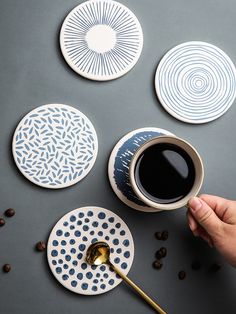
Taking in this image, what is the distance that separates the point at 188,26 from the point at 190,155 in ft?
1.20

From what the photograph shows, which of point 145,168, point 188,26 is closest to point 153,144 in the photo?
point 145,168

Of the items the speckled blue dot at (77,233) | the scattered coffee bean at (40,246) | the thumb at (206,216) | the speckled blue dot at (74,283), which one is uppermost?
the thumb at (206,216)

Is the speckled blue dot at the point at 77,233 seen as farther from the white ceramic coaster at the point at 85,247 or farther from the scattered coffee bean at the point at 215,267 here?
the scattered coffee bean at the point at 215,267

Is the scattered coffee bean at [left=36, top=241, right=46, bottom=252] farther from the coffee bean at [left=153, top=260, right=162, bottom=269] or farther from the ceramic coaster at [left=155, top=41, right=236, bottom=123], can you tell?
the ceramic coaster at [left=155, top=41, right=236, bottom=123]

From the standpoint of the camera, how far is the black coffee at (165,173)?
104cm

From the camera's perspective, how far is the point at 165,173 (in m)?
1.04

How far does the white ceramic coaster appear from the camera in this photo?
1.10m

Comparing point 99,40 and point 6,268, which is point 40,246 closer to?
point 6,268

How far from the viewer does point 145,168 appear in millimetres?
1037

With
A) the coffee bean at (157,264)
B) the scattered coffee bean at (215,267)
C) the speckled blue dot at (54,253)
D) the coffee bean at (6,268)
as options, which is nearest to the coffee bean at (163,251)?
the coffee bean at (157,264)

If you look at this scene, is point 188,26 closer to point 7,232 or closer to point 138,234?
point 138,234

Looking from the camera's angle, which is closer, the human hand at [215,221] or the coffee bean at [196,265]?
→ the human hand at [215,221]

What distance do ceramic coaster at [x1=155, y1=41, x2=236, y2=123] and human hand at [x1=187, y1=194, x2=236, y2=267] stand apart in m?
0.22

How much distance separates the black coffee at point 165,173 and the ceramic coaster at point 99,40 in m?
0.23
